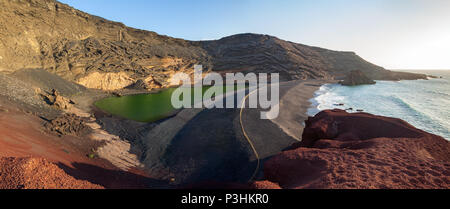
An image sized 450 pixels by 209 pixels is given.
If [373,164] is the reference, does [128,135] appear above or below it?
below

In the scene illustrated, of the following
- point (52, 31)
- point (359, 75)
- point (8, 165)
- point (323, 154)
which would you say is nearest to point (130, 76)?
point (52, 31)

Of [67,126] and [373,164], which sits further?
[67,126]

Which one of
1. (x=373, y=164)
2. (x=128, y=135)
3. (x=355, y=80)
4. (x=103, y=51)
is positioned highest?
(x=103, y=51)

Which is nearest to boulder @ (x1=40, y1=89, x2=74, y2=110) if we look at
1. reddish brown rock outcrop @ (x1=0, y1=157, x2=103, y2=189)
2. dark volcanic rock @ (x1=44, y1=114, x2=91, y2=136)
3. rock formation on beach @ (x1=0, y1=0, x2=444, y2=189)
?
rock formation on beach @ (x1=0, y1=0, x2=444, y2=189)

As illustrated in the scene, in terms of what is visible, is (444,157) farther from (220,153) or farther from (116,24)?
(116,24)

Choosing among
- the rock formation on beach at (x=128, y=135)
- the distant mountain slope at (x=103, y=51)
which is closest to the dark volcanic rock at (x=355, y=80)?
the distant mountain slope at (x=103, y=51)

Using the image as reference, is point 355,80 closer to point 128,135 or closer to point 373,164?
point 373,164

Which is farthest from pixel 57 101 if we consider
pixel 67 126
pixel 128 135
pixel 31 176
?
pixel 31 176
